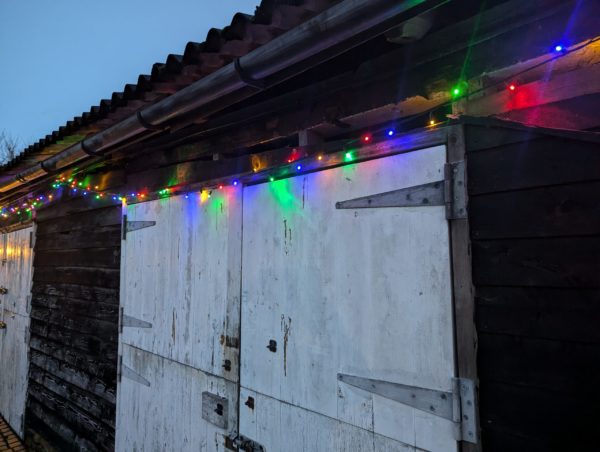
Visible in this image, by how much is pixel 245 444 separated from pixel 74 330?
330 centimetres

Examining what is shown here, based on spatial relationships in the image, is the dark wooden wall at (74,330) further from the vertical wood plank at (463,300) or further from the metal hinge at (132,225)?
the vertical wood plank at (463,300)

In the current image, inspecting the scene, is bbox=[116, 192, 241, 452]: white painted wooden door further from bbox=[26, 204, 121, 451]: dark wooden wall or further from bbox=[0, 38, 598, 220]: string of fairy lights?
bbox=[26, 204, 121, 451]: dark wooden wall

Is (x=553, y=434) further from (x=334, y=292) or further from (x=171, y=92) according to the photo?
(x=171, y=92)

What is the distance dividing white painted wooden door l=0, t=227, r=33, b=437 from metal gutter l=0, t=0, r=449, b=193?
4.45 metres


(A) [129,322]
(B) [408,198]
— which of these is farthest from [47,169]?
(B) [408,198]

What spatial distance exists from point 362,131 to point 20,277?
21.4ft

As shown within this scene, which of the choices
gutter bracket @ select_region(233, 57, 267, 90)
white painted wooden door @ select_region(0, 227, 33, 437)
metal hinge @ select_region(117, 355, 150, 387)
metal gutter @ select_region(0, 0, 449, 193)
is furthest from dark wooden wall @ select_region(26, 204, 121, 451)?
gutter bracket @ select_region(233, 57, 267, 90)

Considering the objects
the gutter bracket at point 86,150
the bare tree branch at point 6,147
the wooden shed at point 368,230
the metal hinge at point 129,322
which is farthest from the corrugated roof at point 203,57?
the bare tree branch at point 6,147

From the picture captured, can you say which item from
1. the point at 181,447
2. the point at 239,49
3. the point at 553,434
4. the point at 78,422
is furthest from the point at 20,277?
the point at 553,434

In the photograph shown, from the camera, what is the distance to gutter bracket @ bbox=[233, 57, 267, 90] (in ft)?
6.89

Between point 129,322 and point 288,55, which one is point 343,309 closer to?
point 288,55

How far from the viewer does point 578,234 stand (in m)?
1.42

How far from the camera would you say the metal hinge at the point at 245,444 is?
2508 millimetres

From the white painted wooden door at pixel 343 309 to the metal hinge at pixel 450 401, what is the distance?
3 cm
